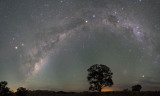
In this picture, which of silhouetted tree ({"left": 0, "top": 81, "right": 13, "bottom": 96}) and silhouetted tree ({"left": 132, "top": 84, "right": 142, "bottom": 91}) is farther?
silhouetted tree ({"left": 132, "top": 84, "right": 142, "bottom": 91})

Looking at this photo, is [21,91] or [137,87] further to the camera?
[137,87]

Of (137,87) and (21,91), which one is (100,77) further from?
(137,87)

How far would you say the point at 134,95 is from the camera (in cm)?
3441

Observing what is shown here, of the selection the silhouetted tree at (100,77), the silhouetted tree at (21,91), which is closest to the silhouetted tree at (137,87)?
the silhouetted tree at (100,77)

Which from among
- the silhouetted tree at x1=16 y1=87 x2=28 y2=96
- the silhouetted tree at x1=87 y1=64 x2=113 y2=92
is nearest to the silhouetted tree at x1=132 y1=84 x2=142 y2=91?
the silhouetted tree at x1=87 y1=64 x2=113 y2=92

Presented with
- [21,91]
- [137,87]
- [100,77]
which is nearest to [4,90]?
[21,91]

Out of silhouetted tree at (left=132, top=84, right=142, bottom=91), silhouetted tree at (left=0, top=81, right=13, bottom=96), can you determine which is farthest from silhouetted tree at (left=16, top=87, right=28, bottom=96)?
silhouetted tree at (left=132, top=84, right=142, bottom=91)

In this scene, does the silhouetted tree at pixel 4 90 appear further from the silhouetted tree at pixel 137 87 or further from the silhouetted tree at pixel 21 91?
the silhouetted tree at pixel 137 87

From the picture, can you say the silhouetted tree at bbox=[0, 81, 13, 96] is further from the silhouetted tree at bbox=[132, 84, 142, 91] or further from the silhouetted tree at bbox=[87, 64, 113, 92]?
the silhouetted tree at bbox=[132, 84, 142, 91]

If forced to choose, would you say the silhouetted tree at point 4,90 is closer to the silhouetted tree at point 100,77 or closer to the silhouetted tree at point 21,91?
the silhouetted tree at point 21,91

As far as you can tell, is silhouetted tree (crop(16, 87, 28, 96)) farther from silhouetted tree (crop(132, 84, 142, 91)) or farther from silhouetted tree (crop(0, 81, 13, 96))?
silhouetted tree (crop(132, 84, 142, 91))

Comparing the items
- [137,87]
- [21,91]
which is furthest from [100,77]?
[137,87]

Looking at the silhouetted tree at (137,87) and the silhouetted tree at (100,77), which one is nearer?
the silhouetted tree at (100,77)

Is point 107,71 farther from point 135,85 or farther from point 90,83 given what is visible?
point 135,85
